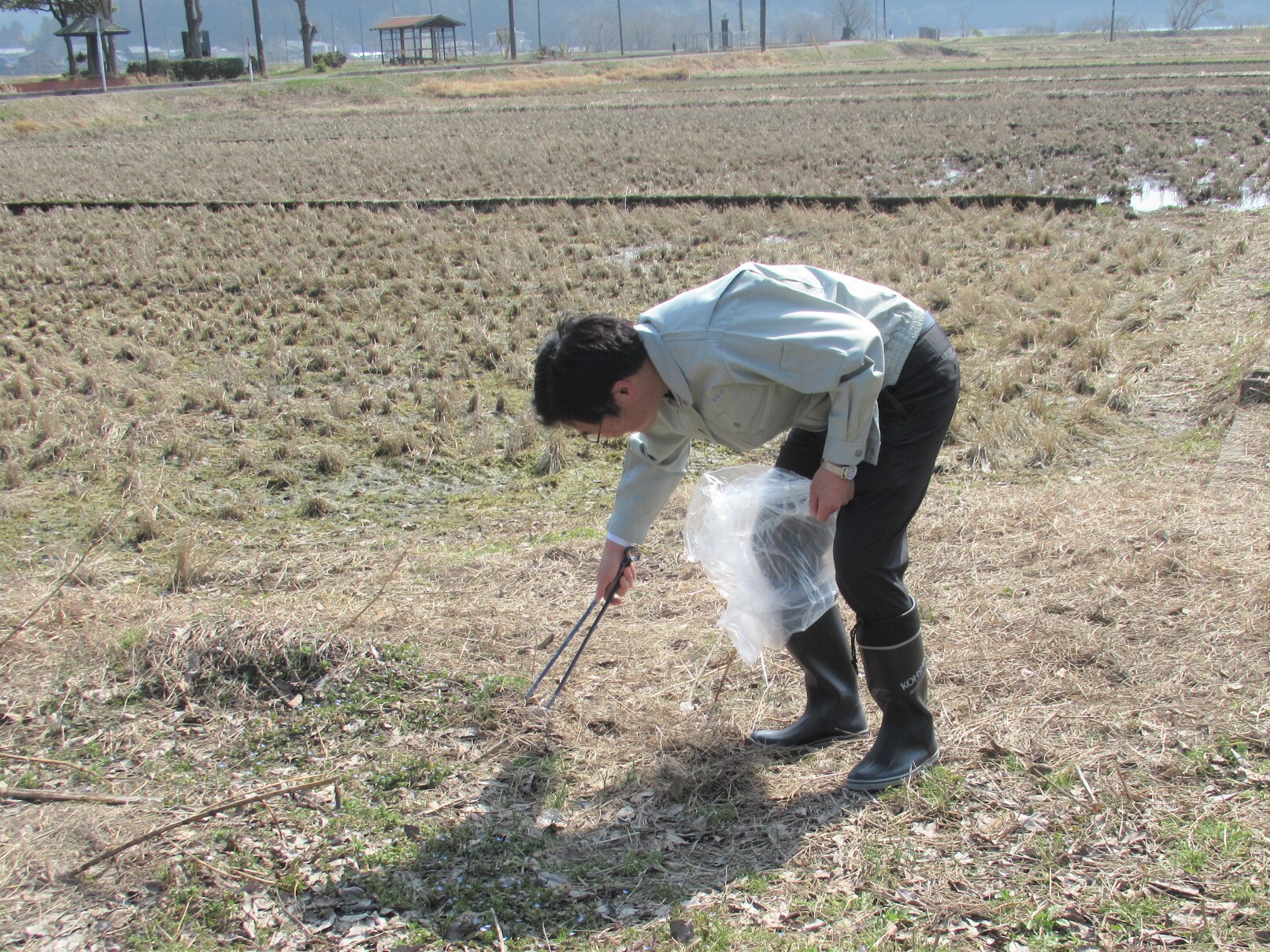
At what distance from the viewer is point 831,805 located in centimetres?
312

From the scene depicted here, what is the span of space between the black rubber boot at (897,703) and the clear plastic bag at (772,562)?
0.20 m

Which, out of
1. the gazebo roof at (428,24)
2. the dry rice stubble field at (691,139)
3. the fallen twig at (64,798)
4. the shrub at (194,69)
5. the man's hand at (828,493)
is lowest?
the fallen twig at (64,798)

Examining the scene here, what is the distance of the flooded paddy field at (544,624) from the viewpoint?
9.15ft

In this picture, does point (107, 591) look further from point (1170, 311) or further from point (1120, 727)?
point (1170, 311)

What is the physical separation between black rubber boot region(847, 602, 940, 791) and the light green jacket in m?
0.49

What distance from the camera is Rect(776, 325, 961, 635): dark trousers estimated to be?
2.82m

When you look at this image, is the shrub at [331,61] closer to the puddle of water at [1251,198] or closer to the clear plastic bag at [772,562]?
the puddle of water at [1251,198]

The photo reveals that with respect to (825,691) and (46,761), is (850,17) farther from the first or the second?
(46,761)

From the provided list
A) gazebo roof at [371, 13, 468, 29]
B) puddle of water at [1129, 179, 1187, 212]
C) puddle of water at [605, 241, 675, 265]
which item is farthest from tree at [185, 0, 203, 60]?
puddle of water at [1129, 179, 1187, 212]

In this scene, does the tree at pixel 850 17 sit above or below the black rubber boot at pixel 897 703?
above

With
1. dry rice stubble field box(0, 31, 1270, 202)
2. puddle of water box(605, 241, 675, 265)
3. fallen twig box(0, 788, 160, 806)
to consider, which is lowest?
fallen twig box(0, 788, 160, 806)

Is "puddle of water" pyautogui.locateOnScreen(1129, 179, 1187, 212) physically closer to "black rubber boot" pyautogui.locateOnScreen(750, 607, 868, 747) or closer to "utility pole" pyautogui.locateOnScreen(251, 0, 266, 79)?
"black rubber boot" pyautogui.locateOnScreen(750, 607, 868, 747)

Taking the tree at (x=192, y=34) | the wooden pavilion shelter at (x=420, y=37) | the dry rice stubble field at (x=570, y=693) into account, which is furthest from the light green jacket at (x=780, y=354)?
the wooden pavilion shelter at (x=420, y=37)

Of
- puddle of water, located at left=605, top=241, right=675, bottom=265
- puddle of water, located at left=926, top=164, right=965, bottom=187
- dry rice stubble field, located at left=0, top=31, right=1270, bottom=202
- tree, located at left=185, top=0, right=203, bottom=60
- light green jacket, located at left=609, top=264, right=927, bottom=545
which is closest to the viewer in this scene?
light green jacket, located at left=609, top=264, right=927, bottom=545
